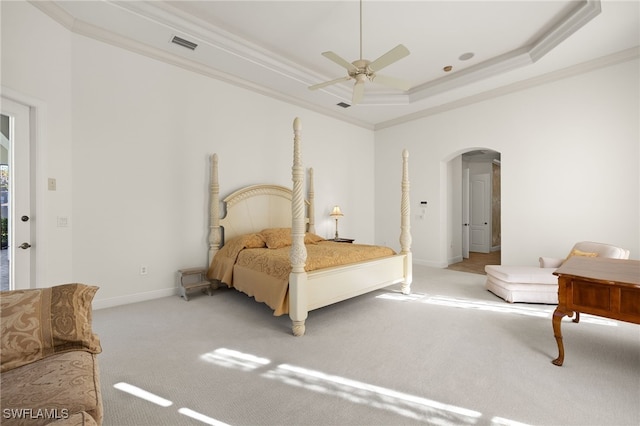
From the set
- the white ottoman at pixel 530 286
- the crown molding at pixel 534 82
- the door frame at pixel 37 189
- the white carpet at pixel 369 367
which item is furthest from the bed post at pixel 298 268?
the crown molding at pixel 534 82

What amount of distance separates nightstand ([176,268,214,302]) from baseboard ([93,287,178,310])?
170 mm

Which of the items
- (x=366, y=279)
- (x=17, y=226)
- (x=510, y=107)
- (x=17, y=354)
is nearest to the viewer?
(x=17, y=354)

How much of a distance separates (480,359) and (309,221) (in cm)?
387

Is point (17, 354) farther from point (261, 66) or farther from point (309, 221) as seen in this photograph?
point (309, 221)

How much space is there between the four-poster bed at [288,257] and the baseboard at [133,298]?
0.58m

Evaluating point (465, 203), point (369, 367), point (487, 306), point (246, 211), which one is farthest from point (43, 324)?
point (465, 203)

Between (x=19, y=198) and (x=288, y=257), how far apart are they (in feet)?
8.93

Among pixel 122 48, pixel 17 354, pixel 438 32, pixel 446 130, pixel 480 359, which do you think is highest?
pixel 438 32

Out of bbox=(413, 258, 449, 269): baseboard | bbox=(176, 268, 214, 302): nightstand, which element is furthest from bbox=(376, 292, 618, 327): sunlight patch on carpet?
bbox=(176, 268, 214, 302): nightstand

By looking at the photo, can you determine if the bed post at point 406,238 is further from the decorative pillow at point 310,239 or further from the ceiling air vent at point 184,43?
the ceiling air vent at point 184,43

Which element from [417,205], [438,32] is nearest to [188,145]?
[438,32]

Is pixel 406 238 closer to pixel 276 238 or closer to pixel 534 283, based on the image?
pixel 534 283

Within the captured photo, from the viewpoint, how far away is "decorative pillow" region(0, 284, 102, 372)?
1.26 meters

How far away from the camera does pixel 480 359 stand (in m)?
2.33
